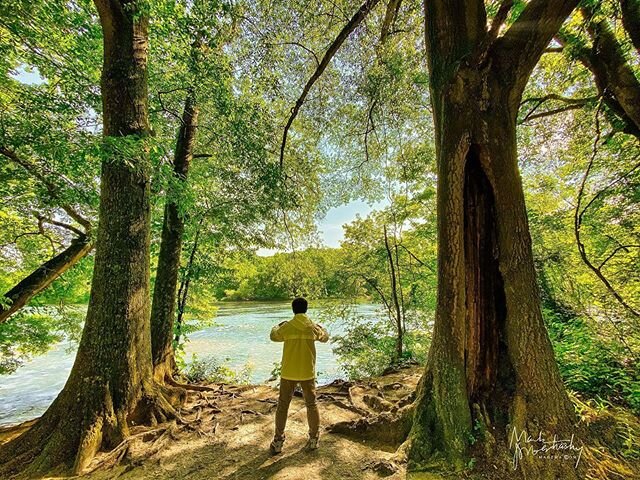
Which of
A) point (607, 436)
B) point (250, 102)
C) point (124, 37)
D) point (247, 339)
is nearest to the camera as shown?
point (607, 436)

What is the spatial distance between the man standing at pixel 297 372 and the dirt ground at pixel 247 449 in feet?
0.64

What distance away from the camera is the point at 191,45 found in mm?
4316

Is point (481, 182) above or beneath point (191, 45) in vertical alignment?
beneath

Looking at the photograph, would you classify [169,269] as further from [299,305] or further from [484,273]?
[484,273]

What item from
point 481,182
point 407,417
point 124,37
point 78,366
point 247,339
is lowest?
point 247,339

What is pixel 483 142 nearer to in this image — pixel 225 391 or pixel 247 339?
pixel 225 391

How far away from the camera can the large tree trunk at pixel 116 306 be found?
2850 millimetres

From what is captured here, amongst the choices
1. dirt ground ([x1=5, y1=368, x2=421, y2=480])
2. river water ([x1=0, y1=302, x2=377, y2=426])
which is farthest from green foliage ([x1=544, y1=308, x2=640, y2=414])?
river water ([x1=0, y1=302, x2=377, y2=426])

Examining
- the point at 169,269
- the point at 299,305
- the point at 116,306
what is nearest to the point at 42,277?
the point at 169,269

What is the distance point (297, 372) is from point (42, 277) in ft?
17.6

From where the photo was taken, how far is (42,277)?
5.38 metres

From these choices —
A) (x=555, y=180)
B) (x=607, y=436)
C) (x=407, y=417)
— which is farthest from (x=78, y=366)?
(x=555, y=180)

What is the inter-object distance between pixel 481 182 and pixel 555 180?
Result: 183 inches

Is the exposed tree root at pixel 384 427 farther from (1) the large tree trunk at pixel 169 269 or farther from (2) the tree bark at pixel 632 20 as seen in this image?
(2) the tree bark at pixel 632 20
